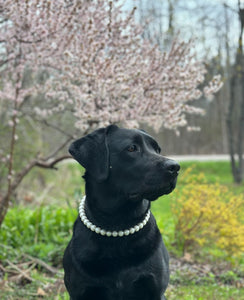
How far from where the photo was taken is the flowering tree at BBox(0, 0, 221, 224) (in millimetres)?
4414

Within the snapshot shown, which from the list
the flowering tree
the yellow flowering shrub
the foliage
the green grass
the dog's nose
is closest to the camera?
the dog's nose

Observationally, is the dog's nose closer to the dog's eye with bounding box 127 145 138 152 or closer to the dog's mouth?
the dog's mouth

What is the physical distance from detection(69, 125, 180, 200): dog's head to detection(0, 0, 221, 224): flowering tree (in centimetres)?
215

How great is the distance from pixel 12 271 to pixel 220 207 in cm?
304

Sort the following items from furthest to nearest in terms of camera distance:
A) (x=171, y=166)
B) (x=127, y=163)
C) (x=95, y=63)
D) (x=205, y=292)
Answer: (x=95, y=63)
(x=205, y=292)
(x=127, y=163)
(x=171, y=166)

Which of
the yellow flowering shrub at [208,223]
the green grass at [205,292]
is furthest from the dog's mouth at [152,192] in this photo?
the yellow flowering shrub at [208,223]

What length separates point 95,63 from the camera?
4.59 m

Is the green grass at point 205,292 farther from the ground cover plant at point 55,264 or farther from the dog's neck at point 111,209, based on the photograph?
the dog's neck at point 111,209

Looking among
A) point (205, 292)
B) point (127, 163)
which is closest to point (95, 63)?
point (127, 163)

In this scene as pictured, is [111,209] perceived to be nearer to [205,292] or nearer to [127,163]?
[127,163]

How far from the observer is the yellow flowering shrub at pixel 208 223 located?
5336mm

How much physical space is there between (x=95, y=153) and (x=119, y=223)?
468 millimetres

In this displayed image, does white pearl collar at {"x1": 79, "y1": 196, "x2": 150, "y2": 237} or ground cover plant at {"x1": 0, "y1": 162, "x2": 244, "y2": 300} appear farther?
ground cover plant at {"x1": 0, "y1": 162, "x2": 244, "y2": 300}

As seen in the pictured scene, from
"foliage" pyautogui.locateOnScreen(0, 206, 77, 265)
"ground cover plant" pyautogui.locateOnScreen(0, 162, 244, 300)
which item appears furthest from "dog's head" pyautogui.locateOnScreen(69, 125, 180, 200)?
"foliage" pyautogui.locateOnScreen(0, 206, 77, 265)
